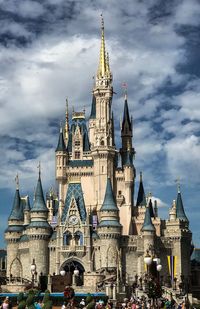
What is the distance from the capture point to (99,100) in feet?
316

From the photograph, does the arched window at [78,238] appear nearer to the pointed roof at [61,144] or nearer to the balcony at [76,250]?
the balcony at [76,250]

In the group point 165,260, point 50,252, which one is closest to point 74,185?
point 50,252

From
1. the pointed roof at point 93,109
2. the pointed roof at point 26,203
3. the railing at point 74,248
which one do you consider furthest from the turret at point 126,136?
the pointed roof at point 26,203

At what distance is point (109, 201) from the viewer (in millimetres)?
87125

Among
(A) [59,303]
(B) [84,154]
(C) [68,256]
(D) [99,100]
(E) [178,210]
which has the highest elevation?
(D) [99,100]

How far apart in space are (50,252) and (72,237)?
3.68 metres

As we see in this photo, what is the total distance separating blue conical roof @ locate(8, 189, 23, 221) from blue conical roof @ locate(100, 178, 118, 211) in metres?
14.1

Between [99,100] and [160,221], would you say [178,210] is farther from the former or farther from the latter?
[99,100]

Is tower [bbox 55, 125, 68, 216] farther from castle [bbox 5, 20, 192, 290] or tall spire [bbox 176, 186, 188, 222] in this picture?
tall spire [bbox 176, 186, 188, 222]

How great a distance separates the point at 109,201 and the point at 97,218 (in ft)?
14.6

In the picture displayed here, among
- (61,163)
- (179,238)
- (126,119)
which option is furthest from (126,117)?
(179,238)

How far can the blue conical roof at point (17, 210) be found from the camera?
309 ft

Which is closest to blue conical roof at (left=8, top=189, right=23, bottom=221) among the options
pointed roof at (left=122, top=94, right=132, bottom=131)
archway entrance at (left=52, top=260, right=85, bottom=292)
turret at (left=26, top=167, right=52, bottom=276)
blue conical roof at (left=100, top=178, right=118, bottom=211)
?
turret at (left=26, top=167, right=52, bottom=276)

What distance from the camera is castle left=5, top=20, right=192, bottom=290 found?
85625 mm
